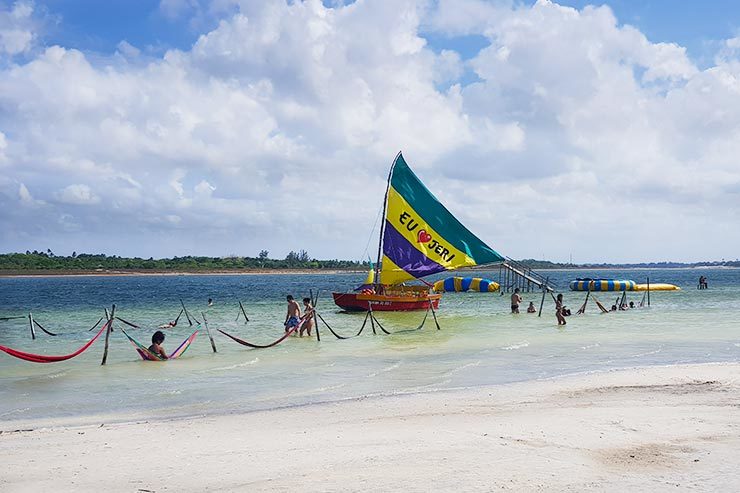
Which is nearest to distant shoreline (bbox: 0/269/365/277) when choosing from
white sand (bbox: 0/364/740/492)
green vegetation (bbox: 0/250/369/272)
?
green vegetation (bbox: 0/250/369/272)

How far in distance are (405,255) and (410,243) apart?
0.68 m

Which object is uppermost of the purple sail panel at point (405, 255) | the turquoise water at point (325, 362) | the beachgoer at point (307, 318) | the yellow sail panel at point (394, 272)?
the purple sail panel at point (405, 255)

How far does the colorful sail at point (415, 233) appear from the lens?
32750mm

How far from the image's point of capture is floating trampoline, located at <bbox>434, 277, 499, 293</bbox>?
213ft

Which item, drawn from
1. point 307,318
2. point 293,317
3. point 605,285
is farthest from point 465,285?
point 307,318

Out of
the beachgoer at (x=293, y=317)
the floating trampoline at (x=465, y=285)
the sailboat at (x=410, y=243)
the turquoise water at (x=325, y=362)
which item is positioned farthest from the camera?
the floating trampoline at (x=465, y=285)

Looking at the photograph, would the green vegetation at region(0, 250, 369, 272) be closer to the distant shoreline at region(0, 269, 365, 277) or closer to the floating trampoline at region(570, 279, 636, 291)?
the distant shoreline at region(0, 269, 365, 277)

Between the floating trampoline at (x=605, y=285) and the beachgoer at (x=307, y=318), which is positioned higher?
the floating trampoline at (x=605, y=285)

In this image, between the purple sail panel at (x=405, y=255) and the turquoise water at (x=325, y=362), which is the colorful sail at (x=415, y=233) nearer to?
the purple sail panel at (x=405, y=255)

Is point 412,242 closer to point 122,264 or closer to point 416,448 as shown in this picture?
point 416,448

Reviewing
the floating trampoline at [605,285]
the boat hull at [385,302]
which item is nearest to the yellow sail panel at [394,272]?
the boat hull at [385,302]

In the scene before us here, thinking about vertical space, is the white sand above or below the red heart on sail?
below

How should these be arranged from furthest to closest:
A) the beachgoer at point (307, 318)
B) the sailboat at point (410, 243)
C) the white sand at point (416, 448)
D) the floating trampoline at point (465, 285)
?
the floating trampoline at point (465, 285), the sailboat at point (410, 243), the beachgoer at point (307, 318), the white sand at point (416, 448)

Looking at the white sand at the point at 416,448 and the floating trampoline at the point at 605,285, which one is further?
the floating trampoline at the point at 605,285
